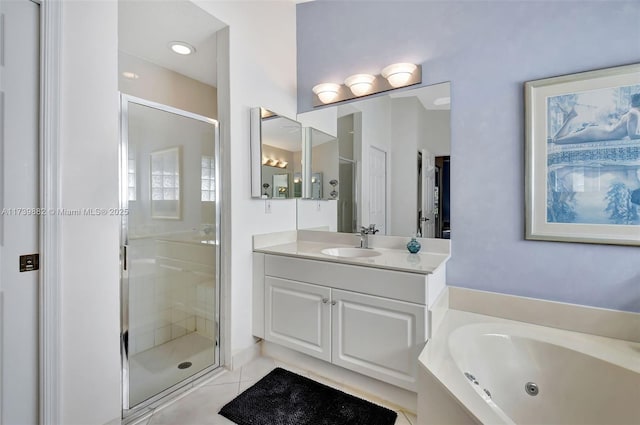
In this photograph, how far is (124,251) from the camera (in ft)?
5.28

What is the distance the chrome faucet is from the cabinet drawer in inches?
20.0

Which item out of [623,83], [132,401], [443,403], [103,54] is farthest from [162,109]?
[623,83]

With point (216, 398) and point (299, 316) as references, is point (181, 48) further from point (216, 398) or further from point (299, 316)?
point (216, 398)

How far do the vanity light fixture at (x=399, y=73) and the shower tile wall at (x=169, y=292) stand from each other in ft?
5.98

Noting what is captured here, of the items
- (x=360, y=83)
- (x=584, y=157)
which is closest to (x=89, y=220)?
(x=360, y=83)

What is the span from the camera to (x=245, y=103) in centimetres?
219

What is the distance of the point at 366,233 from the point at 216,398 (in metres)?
1.49

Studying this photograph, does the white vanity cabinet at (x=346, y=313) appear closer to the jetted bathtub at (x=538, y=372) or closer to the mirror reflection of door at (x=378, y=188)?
the jetted bathtub at (x=538, y=372)

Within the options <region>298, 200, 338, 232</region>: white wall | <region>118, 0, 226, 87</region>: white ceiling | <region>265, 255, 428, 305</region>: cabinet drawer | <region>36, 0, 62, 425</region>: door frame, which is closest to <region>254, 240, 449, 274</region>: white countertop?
<region>265, 255, 428, 305</region>: cabinet drawer

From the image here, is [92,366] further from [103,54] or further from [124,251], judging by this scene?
[103,54]

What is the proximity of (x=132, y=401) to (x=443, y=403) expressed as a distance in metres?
1.68

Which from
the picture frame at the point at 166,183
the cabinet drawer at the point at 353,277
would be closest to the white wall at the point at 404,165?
the cabinet drawer at the point at 353,277

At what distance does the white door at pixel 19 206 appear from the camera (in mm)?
1186

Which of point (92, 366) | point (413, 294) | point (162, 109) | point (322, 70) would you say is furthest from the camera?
point (322, 70)
